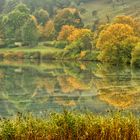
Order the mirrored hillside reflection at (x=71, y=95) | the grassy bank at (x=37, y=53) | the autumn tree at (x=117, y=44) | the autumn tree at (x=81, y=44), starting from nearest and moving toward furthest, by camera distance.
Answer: the mirrored hillside reflection at (x=71, y=95) < the autumn tree at (x=117, y=44) < the autumn tree at (x=81, y=44) < the grassy bank at (x=37, y=53)

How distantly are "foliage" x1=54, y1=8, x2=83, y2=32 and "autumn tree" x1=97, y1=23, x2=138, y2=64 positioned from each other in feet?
171

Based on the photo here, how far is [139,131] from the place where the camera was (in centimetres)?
2036

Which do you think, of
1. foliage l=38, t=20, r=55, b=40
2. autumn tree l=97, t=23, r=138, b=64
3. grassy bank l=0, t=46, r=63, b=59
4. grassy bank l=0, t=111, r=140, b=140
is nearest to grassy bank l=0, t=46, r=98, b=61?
grassy bank l=0, t=46, r=63, b=59

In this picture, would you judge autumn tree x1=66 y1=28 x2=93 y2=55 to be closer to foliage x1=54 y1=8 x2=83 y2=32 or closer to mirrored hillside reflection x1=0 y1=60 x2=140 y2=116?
foliage x1=54 y1=8 x2=83 y2=32

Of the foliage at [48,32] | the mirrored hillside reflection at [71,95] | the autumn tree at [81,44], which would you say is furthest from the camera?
the foliage at [48,32]

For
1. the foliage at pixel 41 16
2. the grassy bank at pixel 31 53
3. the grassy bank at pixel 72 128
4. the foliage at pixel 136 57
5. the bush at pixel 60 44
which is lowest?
the grassy bank at pixel 31 53

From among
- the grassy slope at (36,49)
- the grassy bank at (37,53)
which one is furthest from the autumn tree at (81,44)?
the grassy slope at (36,49)

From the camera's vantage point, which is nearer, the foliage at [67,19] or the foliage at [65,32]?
the foliage at [65,32]

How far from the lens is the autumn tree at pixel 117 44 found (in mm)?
112250

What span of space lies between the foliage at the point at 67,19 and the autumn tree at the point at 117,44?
171ft

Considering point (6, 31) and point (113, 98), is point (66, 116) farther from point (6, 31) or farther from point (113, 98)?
point (6, 31)

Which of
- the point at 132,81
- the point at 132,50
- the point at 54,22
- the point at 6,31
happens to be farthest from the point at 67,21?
the point at 132,81

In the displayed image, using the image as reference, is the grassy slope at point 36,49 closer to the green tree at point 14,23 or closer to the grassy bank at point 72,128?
the green tree at point 14,23

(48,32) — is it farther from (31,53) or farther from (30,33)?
(31,53)
